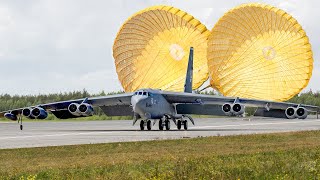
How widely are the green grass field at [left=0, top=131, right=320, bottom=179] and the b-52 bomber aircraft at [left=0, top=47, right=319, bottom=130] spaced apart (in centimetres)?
1721

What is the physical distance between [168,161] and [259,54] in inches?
2105

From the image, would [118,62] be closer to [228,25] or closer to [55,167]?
[228,25]

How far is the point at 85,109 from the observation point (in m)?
54.8

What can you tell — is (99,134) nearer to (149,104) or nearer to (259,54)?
(149,104)

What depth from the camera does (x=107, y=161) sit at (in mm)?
25172

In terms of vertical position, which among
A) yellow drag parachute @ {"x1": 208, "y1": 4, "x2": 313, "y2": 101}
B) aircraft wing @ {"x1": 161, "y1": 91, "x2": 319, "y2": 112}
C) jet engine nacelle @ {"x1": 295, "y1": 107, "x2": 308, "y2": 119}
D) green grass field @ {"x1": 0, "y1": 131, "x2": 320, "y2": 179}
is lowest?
green grass field @ {"x1": 0, "y1": 131, "x2": 320, "y2": 179}

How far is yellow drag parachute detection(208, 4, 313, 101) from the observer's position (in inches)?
2896

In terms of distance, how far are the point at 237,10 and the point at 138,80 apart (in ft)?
44.7

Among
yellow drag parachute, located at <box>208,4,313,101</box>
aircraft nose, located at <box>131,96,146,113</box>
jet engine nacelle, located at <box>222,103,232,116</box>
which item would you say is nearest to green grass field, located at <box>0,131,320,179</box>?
aircraft nose, located at <box>131,96,146,113</box>

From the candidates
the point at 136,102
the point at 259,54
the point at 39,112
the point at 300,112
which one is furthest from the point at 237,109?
the point at 259,54

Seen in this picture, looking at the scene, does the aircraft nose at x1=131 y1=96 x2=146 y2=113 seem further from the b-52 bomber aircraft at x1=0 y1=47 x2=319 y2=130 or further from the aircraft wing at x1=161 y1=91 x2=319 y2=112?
the aircraft wing at x1=161 y1=91 x2=319 y2=112

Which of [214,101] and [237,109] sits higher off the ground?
[214,101]

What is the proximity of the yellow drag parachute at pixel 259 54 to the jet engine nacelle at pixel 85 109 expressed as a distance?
24.2m

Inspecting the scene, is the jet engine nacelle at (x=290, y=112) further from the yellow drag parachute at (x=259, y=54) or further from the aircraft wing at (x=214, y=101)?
the yellow drag parachute at (x=259, y=54)
